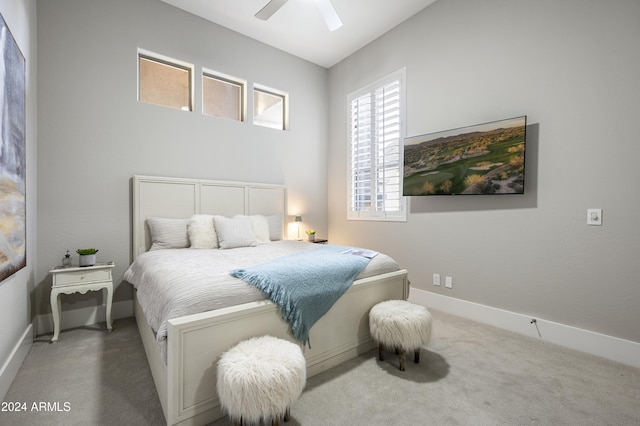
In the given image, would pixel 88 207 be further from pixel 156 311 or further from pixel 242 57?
pixel 242 57

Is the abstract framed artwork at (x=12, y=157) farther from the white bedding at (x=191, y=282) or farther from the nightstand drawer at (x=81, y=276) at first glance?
the white bedding at (x=191, y=282)

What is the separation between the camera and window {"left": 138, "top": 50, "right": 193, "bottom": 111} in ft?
11.0

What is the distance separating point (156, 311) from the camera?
1659 mm

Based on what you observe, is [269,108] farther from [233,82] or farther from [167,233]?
[167,233]

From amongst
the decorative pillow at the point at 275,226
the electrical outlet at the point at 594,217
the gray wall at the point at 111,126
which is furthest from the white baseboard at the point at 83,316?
the electrical outlet at the point at 594,217

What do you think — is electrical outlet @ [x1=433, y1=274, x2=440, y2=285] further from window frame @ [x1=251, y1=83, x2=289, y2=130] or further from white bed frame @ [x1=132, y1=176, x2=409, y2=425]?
window frame @ [x1=251, y1=83, x2=289, y2=130]

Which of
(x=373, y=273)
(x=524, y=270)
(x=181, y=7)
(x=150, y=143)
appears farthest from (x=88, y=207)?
(x=524, y=270)

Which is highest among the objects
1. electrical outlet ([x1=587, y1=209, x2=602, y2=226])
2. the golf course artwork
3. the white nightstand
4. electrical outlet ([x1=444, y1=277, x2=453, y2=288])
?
the golf course artwork

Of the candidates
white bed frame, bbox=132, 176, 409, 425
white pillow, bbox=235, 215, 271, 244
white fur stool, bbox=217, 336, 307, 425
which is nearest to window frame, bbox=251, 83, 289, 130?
white bed frame, bbox=132, 176, 409, 425

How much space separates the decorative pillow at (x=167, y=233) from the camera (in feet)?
10.0

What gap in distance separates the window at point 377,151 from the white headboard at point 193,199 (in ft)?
3.78

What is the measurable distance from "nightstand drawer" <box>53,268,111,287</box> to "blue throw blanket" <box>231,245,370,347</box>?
1621 millimetres

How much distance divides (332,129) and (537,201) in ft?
10.1

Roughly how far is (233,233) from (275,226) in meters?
0.86
